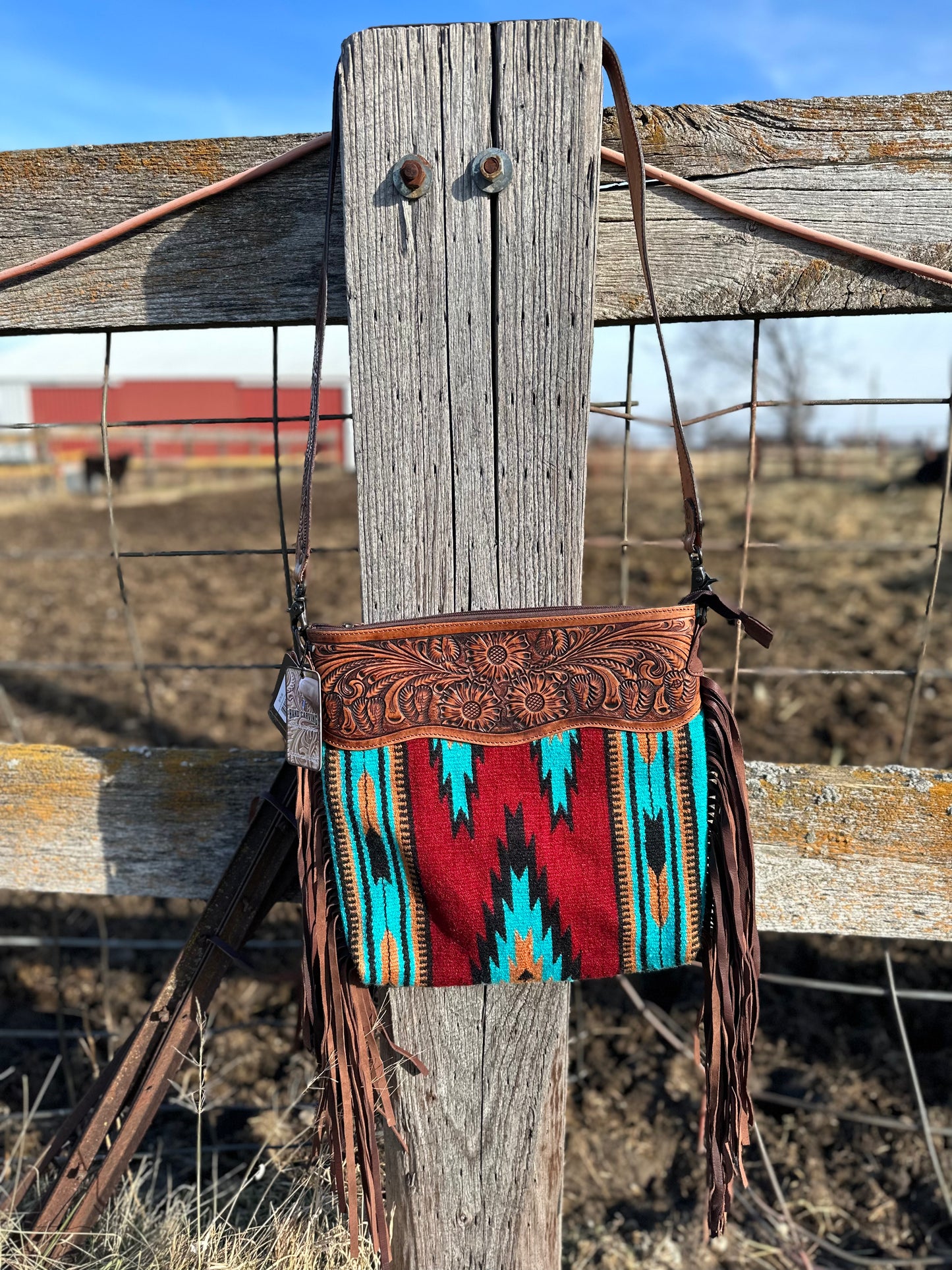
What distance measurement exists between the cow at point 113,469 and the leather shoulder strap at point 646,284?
14.5m

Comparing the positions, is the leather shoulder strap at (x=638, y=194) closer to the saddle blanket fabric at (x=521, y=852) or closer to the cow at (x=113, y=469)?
the saddle blanket fabric at (x=521, y=852)

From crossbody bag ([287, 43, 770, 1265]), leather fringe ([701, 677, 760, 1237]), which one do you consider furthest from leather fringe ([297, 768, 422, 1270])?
leather fringe ([701, 677, 760, 1237])

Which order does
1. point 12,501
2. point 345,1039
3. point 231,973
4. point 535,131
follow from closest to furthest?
point 535,131 → point 345,1039 → point 231,973 → point 12,501

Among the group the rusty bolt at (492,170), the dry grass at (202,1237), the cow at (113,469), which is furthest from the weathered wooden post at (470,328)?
the cow at (113,469)

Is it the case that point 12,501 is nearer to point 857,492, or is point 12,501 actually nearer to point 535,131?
point 857,492

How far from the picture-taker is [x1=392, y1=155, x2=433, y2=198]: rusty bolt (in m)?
1.07

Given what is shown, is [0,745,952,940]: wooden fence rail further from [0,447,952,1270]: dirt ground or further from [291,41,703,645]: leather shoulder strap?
[291,41,703,645]: leather shoulder strap

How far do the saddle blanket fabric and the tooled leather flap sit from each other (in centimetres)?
2

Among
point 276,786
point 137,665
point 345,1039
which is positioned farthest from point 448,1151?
point 137,665

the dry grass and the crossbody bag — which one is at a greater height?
the crossbody bag

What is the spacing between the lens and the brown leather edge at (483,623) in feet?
3.53

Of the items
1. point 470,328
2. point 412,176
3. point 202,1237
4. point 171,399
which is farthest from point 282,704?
point 171,399

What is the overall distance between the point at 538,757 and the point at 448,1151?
2.40ft

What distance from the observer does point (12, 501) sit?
534 inches
